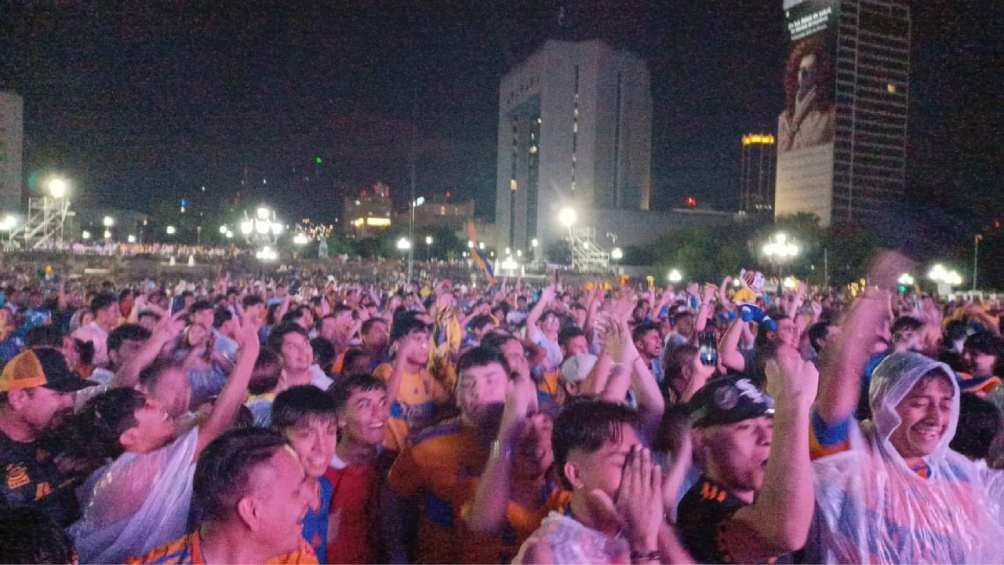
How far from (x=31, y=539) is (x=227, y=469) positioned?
1.91 feet

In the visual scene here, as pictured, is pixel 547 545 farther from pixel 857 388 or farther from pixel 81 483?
pixel 81 483

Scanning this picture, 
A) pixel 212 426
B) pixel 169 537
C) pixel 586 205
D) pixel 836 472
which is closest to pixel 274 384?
pixel 212 426

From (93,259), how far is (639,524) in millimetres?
32964

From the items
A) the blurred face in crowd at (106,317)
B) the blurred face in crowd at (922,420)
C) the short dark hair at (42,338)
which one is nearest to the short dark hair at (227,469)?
A: the blurred face in crowd at (922,420)

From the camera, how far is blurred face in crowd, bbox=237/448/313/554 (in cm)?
236

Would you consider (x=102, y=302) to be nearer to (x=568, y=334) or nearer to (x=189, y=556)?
(x=568, y=334)

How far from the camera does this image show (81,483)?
316 centimetres

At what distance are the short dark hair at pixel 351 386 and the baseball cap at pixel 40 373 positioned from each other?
1.30 meters

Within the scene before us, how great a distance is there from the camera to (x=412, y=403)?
16.4 ft

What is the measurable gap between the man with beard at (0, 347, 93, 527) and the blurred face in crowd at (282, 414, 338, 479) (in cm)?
86

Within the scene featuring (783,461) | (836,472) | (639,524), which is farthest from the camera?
(836,472)

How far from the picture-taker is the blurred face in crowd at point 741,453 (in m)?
2.62

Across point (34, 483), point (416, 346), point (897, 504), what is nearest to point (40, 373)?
point (34, 483)

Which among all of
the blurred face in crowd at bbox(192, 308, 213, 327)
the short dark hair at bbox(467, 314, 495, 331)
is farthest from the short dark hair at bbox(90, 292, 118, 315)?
the short dark hair at bbox(467, 314, 495, 331)
